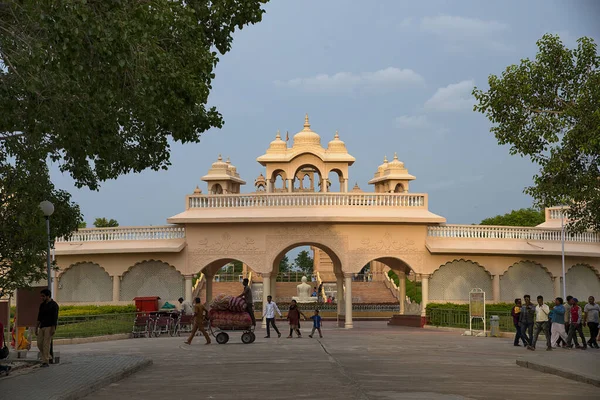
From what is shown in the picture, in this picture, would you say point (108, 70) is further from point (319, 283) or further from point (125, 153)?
point (319, 283)

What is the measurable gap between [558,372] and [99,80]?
9.36 metres

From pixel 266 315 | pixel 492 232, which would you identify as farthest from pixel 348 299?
pixel 266 315

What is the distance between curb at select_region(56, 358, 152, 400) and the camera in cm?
1176

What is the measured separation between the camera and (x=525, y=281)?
123 feet

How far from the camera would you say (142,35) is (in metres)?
11.7

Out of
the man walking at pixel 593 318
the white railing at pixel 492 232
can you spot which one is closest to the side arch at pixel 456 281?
the white railing at pixel 492 232

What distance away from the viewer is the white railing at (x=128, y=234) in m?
36.7

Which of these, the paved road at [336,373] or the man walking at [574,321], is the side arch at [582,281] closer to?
the paved road at [336,373]

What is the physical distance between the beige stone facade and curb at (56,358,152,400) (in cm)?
1861

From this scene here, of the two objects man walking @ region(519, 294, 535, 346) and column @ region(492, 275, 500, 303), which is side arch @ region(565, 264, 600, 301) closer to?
column @ region(492, 275, 500, 303)

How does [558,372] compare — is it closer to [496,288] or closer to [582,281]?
[496,288]

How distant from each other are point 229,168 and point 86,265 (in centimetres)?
1547

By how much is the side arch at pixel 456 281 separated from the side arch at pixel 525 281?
31.7 inches

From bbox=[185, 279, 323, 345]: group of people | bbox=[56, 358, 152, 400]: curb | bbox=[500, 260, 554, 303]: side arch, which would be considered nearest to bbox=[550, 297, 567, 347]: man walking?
bbox=[185, 279, 323, 345]: group of people
